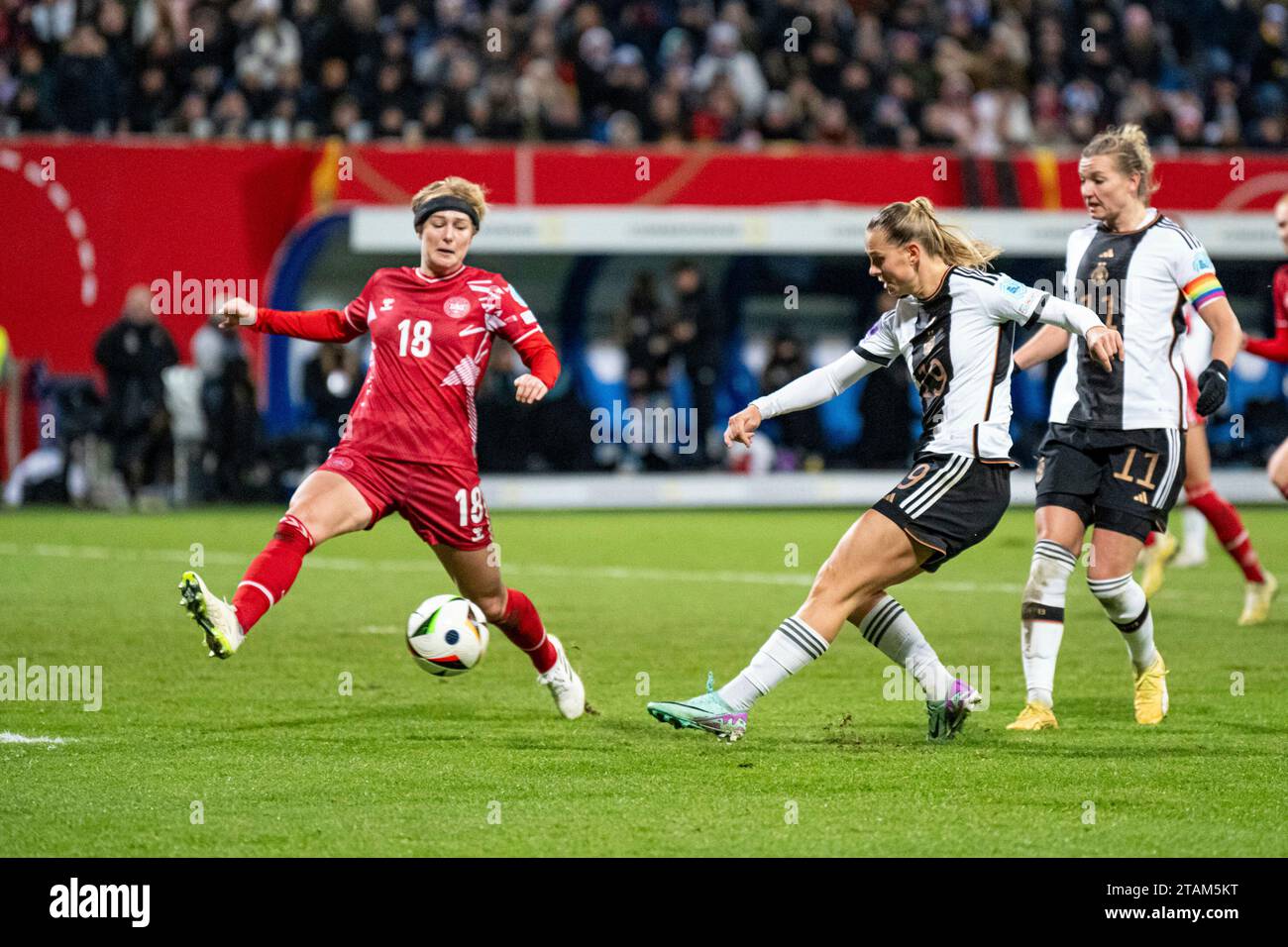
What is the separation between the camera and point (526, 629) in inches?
299

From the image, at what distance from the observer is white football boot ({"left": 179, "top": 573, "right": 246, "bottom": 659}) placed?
21.7 ft

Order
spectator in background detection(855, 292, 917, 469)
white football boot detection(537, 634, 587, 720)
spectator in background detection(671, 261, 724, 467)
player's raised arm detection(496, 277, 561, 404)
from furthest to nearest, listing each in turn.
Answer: spectator in background detection(855, 292, 917, 469) → spectator in background detection(671, 261, 724, 467) → white football boot detection(537, 634, 587, 720) → player's raised arm detection(496, 277, 561, 404)

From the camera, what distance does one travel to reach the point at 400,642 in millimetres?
10180

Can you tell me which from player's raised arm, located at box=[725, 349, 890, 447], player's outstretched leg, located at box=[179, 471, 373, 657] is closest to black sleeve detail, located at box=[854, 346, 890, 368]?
player's raised arm, located at box=[725, 349, 890, 447]

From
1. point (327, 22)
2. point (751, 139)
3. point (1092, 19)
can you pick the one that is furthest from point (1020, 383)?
point (327, 22)

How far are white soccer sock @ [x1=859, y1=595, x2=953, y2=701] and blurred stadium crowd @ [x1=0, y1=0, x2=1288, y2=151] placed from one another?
15948 millimetres

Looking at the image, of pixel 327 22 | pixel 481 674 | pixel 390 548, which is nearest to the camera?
pixel 481 674

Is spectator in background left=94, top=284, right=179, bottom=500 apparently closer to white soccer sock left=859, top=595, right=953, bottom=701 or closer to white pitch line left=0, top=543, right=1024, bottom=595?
white pitch line left=0, top=543, right=1024, bottom=595

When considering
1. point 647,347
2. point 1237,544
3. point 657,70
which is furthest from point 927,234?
point 657,70

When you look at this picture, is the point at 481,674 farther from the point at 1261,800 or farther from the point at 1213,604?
the point at 1213,604

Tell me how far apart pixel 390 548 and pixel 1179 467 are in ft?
31.3

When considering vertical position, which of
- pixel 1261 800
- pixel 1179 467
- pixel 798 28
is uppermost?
pixel 798 28

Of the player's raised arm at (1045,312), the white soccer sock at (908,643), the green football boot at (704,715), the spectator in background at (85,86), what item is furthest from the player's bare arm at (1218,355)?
the spectator in background at (85,86)
